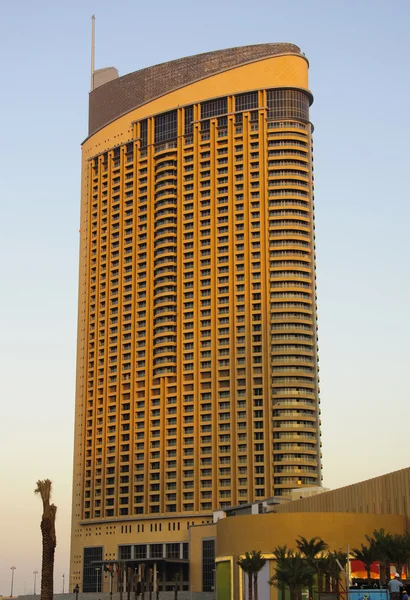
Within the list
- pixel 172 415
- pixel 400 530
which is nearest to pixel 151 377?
pixel 172 415

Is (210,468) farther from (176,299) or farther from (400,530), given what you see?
(400,530)

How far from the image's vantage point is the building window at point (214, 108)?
187525 millimetres

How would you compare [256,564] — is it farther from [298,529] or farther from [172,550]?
[172,550]

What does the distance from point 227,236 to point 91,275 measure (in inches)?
1363

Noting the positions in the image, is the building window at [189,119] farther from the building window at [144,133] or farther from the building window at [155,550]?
the building window at [155,550]

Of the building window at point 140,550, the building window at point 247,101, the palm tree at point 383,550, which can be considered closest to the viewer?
the palm tree at point 383,550

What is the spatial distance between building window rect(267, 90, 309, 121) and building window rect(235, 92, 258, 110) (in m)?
2.73

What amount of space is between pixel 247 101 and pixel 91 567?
309 ft

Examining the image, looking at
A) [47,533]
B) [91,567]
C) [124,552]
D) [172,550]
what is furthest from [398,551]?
[91,567]

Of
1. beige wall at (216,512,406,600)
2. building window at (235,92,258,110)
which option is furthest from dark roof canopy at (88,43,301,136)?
beige wall at (216,512,406,600)

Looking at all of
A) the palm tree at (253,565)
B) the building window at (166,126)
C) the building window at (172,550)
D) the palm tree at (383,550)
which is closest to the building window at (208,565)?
the building window at (172,550)

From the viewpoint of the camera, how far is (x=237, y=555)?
110 meters

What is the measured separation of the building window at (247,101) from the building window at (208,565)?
82494 mm

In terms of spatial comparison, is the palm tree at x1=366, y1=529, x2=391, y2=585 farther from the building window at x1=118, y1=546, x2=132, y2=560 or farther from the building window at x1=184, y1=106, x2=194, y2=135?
the building window at x1=184, y1=106, x2=194, y2=135
